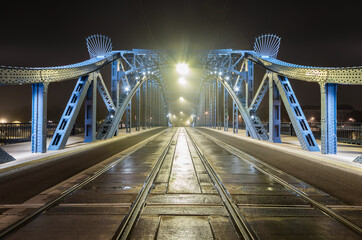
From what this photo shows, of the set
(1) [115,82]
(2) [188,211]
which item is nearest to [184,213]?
(2) [188,211]

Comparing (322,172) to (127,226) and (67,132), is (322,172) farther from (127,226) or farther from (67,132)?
(67,132)

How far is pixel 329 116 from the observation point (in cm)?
1106

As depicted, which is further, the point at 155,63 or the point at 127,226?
the point at 155,63

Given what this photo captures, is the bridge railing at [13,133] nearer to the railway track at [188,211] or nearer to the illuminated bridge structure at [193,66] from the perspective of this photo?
the illuminated bridge structure at [193,66]

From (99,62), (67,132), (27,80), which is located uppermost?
(99,62)

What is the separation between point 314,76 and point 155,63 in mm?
20643

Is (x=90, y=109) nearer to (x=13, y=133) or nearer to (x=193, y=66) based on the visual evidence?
(x=13, y=133)

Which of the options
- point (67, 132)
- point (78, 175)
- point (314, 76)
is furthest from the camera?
point (67, 132)

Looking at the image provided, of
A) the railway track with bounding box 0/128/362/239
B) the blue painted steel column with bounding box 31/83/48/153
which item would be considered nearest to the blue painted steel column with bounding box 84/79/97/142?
the blue painted steel column with bounding box 31/83/48/153

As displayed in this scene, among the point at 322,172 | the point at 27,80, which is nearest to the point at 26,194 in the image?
the point at 27,80

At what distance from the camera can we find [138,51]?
87.0 feet

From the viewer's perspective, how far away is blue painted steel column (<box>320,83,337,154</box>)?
1100 centimetres

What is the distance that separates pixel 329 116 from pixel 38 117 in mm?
14296

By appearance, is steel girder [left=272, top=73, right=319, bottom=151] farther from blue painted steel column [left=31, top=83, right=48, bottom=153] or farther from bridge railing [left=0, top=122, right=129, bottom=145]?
bridge railing [left=0, top=122, right=129, bottom=145]
